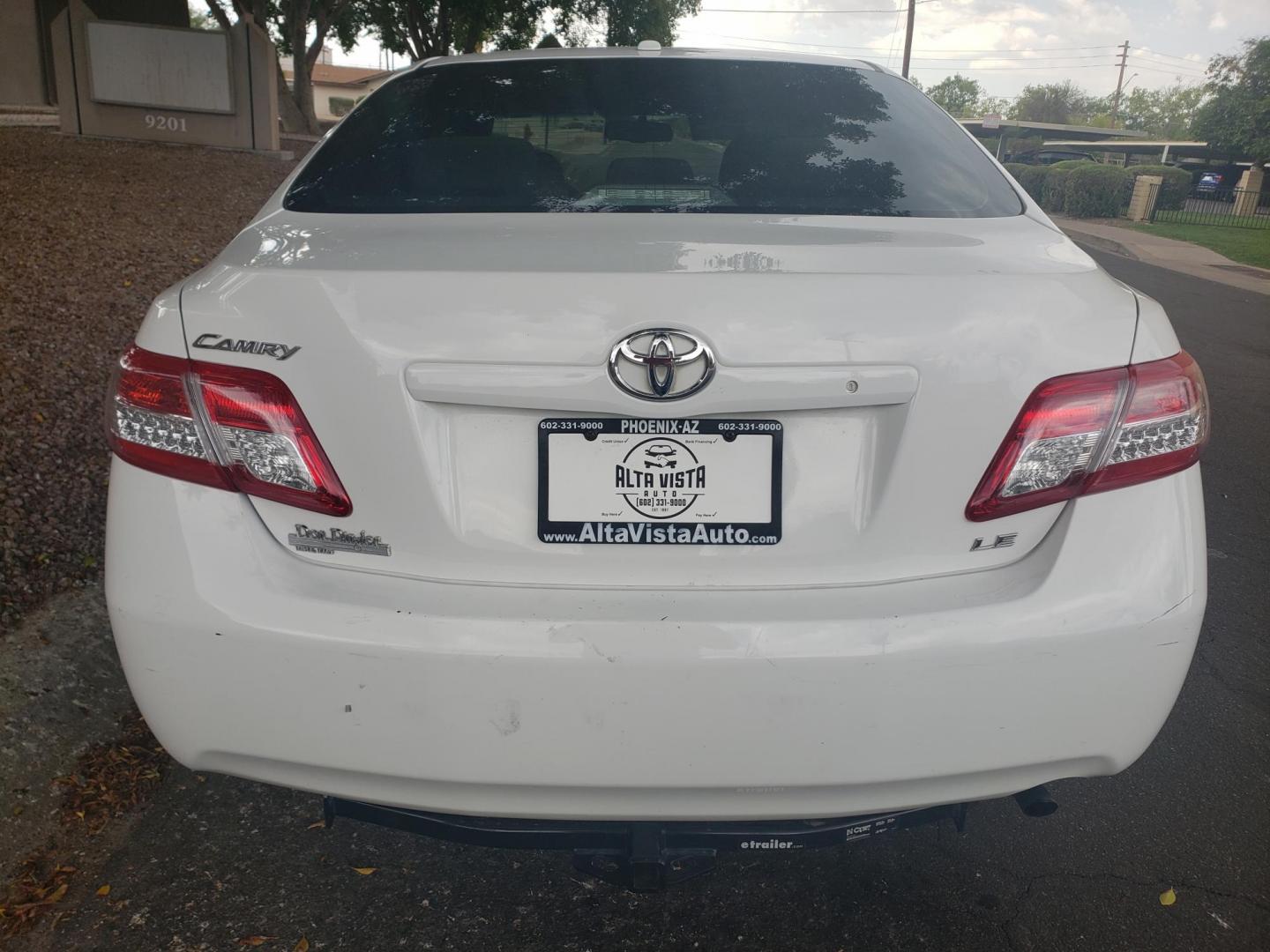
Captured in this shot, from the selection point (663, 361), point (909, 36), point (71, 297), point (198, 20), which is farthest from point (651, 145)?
point (198, 20)

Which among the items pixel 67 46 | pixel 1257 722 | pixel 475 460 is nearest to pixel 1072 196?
pixel 67 46

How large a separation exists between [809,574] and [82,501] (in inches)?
129

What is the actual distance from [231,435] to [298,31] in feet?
81.0

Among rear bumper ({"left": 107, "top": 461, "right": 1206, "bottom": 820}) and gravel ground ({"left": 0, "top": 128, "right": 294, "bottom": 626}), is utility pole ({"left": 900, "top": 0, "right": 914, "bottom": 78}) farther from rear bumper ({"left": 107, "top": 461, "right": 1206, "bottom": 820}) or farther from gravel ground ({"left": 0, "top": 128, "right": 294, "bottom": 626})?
rear bumper ({"left": 107, "top": 461, "right": 1206, "bottom": 820})

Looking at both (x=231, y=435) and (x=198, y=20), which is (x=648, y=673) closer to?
(x=231, y=435)

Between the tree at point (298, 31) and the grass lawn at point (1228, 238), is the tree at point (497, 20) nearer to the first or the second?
the tree at point (298, 31)

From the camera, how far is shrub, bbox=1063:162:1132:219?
27422mm

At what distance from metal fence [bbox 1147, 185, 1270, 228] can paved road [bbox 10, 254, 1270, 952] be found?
28066 mm

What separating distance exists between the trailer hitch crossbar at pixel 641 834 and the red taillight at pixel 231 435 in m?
0.56

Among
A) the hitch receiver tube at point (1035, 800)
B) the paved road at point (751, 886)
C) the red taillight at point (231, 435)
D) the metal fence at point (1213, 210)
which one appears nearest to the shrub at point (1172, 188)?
the metal fence at point (1213, 210)

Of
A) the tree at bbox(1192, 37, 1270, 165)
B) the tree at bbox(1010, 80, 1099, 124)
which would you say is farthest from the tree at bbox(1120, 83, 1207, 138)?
the tree at bbox(1192, 37, 1270, 165)

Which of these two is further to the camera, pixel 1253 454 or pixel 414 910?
pixel 1253 454

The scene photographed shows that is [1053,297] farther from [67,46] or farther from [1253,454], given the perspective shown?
[67,46]

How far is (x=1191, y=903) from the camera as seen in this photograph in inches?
90.4
